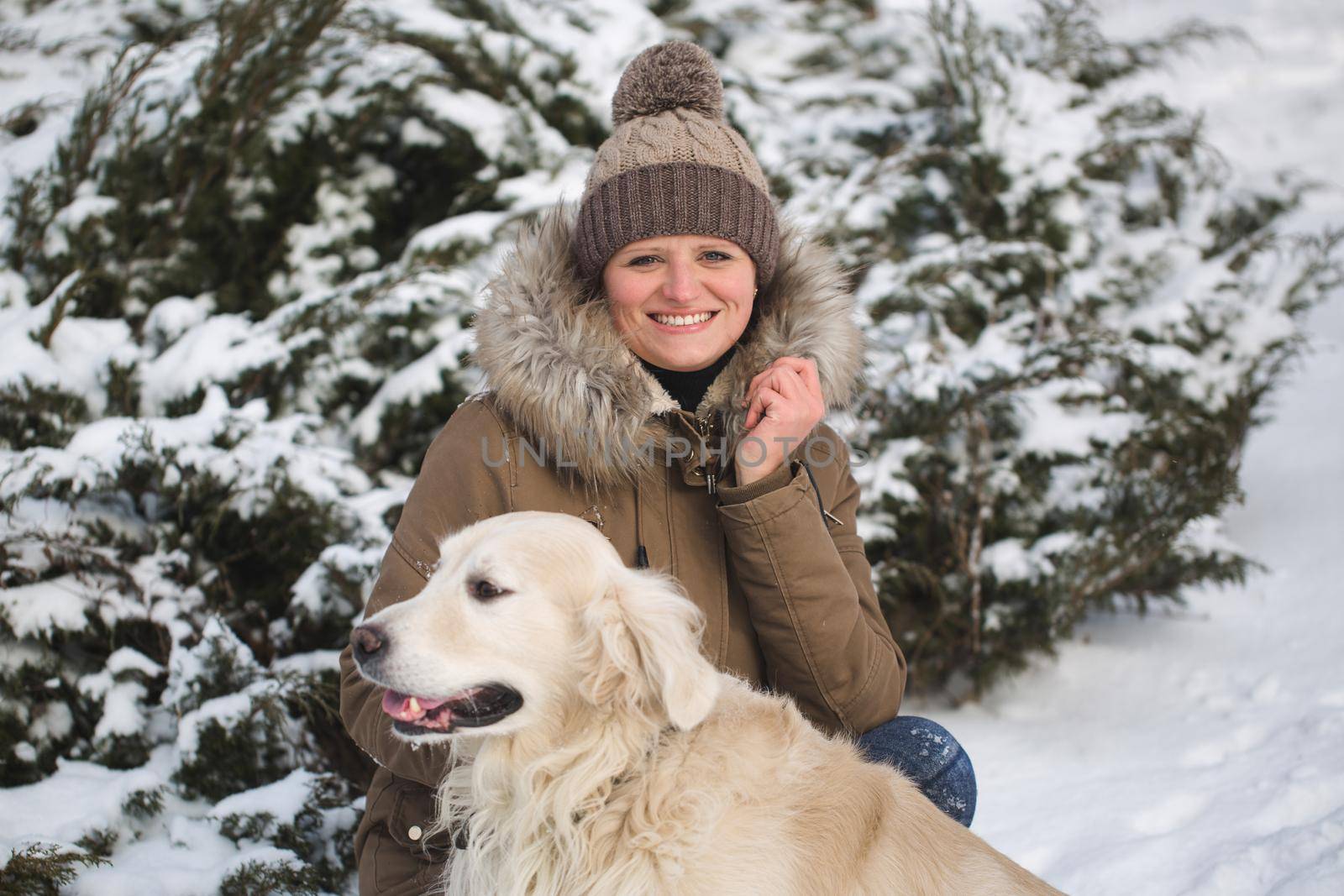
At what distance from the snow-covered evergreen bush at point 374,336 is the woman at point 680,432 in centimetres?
100

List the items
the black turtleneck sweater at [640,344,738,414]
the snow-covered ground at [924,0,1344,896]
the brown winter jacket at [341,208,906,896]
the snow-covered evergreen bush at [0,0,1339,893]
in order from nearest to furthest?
the brown winter jacket at [341,208,906,896] < the black turtleneck sweater at [640,344,738,414] < the snow-covered ground at [924,0,1344,896] < the snow-covered evergreen bush at [0,0,1339,893]

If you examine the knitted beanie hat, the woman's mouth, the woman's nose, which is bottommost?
the woman's mouth

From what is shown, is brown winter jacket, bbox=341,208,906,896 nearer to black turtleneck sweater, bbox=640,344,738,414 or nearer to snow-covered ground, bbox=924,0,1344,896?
black turtleneck sweater, bbox=640,344,738,414

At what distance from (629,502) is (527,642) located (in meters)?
0.61

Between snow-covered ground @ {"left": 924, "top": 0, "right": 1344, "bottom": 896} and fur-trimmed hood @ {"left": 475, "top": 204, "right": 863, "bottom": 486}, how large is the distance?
60.5 inches

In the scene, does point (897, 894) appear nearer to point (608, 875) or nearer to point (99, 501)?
point (608, 875)

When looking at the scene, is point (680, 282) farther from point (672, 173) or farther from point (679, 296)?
point (672, 173)

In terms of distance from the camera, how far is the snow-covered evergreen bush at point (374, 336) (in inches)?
115

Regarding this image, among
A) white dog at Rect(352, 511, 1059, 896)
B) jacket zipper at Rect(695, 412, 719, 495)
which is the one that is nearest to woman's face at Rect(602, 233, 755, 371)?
jacket zipper at Rect(695, 412, 719, 495)

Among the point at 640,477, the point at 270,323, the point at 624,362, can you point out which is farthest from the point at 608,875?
the point at 270,323

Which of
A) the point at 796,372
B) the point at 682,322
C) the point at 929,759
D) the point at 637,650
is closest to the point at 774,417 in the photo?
the point at 796,372

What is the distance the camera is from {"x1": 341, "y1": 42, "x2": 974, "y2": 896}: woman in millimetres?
2078

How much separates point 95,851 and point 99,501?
1199 millimetres

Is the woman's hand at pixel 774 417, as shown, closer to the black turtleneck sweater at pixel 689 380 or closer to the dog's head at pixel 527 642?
the black turtleneck sweater at pixel 689 380
